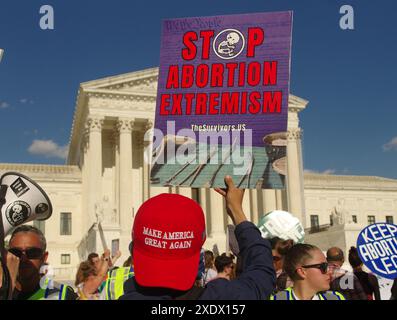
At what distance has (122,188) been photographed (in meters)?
49.4

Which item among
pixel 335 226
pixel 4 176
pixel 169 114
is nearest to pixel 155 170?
pixel 169 114

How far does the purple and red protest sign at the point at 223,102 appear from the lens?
6484 mm

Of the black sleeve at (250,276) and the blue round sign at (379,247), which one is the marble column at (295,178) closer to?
the blue round sign at (379,247)

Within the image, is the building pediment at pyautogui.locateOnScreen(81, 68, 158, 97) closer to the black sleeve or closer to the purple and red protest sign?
the purple and red protest sign

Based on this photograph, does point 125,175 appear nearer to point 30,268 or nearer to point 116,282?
point 116,282

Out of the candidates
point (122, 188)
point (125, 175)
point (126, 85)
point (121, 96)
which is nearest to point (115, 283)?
point (122, 188)

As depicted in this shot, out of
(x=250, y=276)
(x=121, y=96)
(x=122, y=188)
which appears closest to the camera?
(x=250, y=276)

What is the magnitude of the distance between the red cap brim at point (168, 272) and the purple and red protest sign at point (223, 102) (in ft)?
13.1

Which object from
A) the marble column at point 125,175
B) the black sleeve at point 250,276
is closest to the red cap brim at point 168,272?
the black sleeve at point 250,276

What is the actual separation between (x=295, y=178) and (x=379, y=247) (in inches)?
1874

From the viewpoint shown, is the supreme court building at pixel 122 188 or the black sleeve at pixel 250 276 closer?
the black sleeve at pixel 250 276

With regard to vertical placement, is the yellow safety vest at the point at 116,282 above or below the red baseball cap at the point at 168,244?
below

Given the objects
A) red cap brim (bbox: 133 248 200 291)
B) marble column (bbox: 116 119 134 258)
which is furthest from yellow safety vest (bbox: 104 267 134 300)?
marble column (bbox: 116 119 134 258)

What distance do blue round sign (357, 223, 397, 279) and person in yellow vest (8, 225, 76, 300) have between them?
3.53 m
